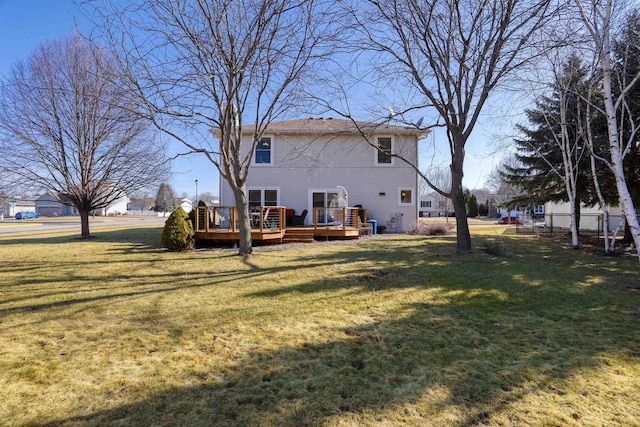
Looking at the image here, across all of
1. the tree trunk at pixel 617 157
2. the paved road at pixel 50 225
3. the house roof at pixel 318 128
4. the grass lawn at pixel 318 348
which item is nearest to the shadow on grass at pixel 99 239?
the grass lawn at pixel 318 348

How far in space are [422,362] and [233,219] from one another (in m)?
9.52

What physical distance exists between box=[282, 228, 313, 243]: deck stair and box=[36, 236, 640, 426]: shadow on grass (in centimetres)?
647

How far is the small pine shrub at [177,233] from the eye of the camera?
32.9 feet

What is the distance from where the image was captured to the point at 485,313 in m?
4.51

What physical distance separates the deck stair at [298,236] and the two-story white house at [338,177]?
365 cm

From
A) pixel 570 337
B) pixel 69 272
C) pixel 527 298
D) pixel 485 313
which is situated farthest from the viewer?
pixel 69 272

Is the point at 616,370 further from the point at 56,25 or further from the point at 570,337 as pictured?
the point at 56,25

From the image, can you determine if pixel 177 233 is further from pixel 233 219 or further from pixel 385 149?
pixel 385 149

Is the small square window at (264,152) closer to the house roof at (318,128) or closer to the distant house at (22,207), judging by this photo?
the house roof at (318,128)

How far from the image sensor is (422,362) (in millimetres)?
3047

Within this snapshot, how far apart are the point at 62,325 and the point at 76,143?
12704 mm

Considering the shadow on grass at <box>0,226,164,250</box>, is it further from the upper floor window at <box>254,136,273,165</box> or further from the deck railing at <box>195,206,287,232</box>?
the upper floor window at <box>254,136,273,165</box>

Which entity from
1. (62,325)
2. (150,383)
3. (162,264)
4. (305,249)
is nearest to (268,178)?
(305,249)

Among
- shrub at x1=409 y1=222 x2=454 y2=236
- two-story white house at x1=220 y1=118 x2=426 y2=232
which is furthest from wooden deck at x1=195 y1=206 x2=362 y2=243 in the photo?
shrub at x1=409 y1=222 x2=454 y2=236
